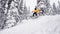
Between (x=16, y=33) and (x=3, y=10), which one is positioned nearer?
(x=16, y=33)

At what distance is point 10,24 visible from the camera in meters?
17.9

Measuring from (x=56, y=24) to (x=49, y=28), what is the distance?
37 cm

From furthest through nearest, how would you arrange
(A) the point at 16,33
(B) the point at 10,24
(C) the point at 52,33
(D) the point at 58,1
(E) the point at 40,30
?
(D) the point at 58,1
(B) the point at 10,24
(A) the point at 16,33
(E) the point at 40,30
(C) the point at 52,33

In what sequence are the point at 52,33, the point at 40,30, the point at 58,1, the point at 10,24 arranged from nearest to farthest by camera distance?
the point at 52,33 < the point at 40,30 < the point at 10,24 < the point at 58,1

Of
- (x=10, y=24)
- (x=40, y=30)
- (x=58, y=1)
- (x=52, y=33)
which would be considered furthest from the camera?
(x=58, y=1)

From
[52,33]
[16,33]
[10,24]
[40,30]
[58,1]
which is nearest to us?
[52,33]

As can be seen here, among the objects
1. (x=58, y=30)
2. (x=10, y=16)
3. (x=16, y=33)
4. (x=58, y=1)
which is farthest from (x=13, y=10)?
(x=58, y=30)

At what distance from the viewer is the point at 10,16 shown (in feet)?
59.1

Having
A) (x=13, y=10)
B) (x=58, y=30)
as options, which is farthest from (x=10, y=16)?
(x=58, y=30)

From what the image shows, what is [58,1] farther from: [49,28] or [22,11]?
[49,28]

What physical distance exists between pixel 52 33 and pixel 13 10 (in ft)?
40.7

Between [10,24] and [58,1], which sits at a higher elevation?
[58,1]

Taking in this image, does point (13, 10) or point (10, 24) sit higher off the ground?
point (13, 10)

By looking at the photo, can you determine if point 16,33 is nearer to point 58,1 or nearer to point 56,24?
point 56,24
